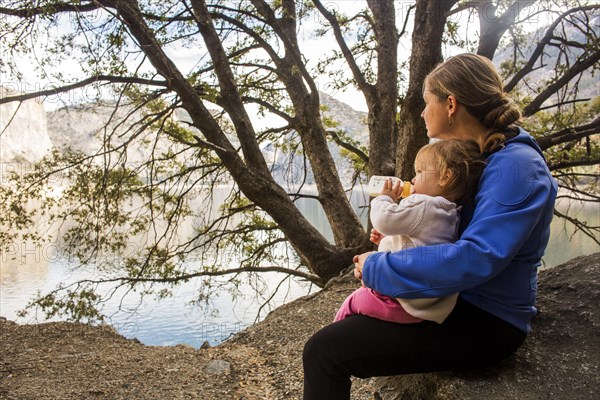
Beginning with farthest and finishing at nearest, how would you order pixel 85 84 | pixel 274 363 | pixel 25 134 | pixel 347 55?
pixel 25 134, pixel 347 55, pixel 85 84, pixel 274 363

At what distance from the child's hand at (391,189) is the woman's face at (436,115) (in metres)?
0.27

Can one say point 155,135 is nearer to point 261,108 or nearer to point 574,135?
point 261,108

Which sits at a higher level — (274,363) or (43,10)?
(43,10)

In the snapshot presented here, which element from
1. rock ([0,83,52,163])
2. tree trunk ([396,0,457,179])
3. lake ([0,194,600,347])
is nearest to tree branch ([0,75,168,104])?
tree trunk ([396,0,457,179])

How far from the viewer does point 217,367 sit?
4.00 metres

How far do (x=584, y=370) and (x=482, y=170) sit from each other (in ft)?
2.92

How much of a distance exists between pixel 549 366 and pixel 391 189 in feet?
3.08

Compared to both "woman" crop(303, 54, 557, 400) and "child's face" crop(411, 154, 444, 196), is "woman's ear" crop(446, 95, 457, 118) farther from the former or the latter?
"child's face" crop(411, 154, 444, 196)

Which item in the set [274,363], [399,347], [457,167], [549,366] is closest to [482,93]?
[457,167]

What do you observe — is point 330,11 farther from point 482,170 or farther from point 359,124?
point 482,170

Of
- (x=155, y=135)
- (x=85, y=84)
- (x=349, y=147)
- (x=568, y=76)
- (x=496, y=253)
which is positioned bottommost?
(x=496, y=253)

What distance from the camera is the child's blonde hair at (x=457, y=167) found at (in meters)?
1.81

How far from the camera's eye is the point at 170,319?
18875 mm

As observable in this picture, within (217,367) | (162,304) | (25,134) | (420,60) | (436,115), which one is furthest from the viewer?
(25,134)
